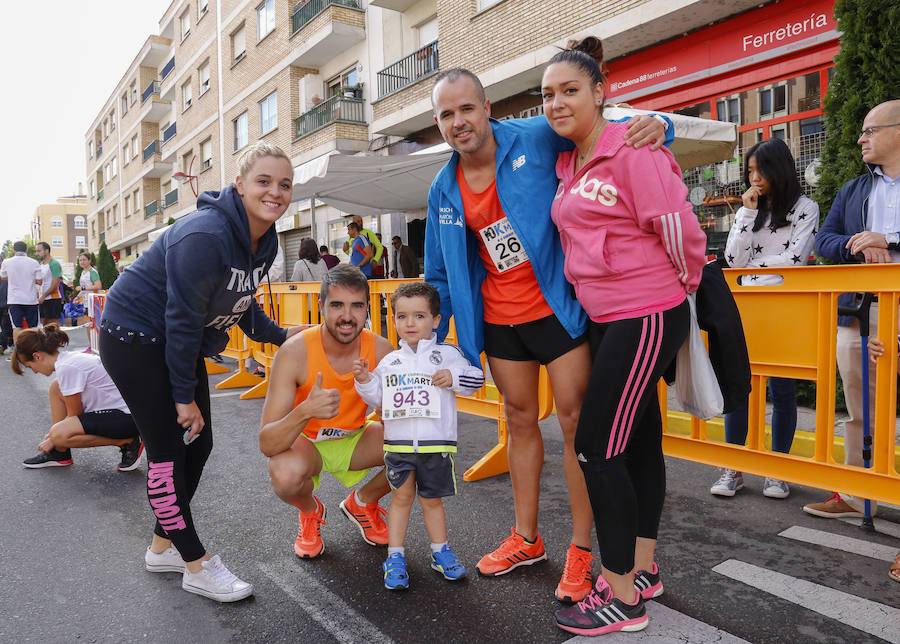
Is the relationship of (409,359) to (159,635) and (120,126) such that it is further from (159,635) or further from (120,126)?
(120,126)

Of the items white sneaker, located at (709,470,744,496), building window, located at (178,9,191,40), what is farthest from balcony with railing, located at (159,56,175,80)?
white sneaker, located at (709,470,744,496)

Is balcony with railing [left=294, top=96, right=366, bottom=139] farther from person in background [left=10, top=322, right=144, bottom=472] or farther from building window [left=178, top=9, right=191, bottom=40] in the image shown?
building window [left=178, top=9, right=191, bottom=40]

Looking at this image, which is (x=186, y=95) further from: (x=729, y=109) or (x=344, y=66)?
(x=729, y=109)

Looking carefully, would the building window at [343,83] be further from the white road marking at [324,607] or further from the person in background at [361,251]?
the white road marking at [324,607]

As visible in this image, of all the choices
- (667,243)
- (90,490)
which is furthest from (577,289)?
(90,490)

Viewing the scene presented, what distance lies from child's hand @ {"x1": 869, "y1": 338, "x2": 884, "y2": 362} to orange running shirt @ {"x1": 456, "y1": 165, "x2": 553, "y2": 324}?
1496mm

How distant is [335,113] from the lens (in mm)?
17391

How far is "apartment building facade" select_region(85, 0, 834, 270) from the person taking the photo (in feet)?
33.9

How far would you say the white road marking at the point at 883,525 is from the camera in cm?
310

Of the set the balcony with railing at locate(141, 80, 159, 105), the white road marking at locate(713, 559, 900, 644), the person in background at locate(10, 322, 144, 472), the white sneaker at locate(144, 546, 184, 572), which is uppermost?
the balcony with railing at locate(141, 80, 159, 105)

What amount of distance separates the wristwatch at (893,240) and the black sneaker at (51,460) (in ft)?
18.2

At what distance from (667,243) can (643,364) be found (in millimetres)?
430

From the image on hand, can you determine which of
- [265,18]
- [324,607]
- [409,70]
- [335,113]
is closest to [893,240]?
[324,607]

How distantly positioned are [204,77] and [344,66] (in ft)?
41.0
